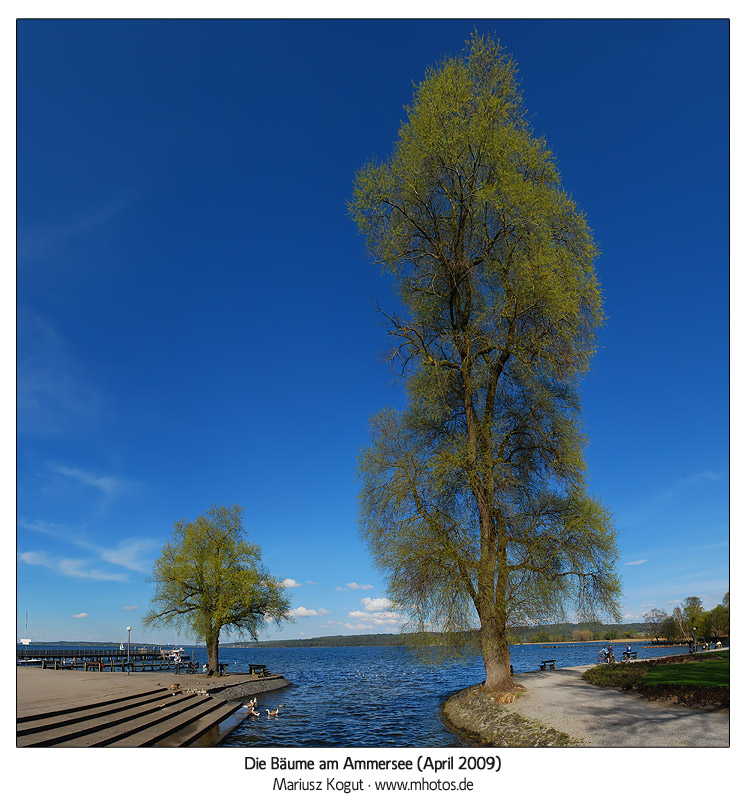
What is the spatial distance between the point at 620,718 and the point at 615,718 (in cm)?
11

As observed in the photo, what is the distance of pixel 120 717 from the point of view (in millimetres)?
12078

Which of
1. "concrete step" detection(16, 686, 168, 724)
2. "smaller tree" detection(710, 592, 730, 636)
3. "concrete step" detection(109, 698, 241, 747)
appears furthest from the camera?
"concrete step" detection(109, 698, 241, 747)

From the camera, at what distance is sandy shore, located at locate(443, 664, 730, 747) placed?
924cm

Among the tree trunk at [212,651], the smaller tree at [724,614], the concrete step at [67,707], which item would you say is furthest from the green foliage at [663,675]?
the tree trunk at [212,651]

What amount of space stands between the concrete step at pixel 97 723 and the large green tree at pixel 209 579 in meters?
12.7

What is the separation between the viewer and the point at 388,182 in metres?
15.1

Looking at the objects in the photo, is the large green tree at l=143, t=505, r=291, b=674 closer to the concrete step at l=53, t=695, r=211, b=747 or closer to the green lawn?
the concrete step at l=53, t=695, r=211, b=747

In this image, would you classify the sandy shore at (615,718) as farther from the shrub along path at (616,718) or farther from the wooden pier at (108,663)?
the wooden pier at (108,663)

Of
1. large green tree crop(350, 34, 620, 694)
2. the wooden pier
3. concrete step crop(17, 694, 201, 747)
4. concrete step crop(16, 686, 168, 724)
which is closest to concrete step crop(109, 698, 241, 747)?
concrete step crop(17, 694, 201, 747)

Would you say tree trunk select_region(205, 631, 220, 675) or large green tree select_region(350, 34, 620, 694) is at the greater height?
large green tree select_region(350, 34, 620, 694)

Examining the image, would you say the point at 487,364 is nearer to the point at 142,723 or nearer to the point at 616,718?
the point at 616,718

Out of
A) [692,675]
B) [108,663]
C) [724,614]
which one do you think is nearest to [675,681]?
[692,675]

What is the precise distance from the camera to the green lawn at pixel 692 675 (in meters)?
13.0

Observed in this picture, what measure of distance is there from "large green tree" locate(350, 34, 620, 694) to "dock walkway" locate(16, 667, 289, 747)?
6.50 metres
